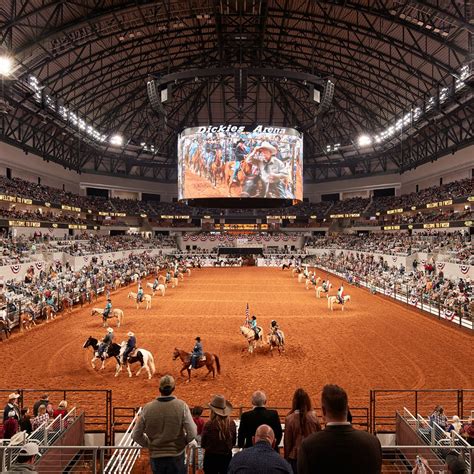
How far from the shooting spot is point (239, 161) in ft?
116

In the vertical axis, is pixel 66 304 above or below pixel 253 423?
below

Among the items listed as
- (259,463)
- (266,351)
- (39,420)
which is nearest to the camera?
(259,463)

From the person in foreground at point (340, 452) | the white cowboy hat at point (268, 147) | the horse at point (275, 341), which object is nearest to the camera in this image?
the person in foreground at point (340, 452)

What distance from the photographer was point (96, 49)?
1527 inches

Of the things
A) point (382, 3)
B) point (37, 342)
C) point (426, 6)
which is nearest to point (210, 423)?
point (37, 342)

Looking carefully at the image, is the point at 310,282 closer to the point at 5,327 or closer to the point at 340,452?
the point at 5,327

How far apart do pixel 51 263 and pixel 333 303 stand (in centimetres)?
2624

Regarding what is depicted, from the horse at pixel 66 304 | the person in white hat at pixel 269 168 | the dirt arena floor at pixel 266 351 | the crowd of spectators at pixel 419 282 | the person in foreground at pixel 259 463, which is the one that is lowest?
the dirt arena floor at pixel 266 351

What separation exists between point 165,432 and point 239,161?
106 ft

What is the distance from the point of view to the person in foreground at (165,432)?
4.19 m

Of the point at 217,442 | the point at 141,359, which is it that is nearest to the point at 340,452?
the point at 217,442

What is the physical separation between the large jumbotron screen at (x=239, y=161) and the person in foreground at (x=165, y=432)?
31.2 metres

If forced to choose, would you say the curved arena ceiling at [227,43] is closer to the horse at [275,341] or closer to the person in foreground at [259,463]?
the horse at [275,341]

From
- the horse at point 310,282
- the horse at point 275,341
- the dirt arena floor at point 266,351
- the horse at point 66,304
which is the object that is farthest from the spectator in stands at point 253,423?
the horse at point 310,282
